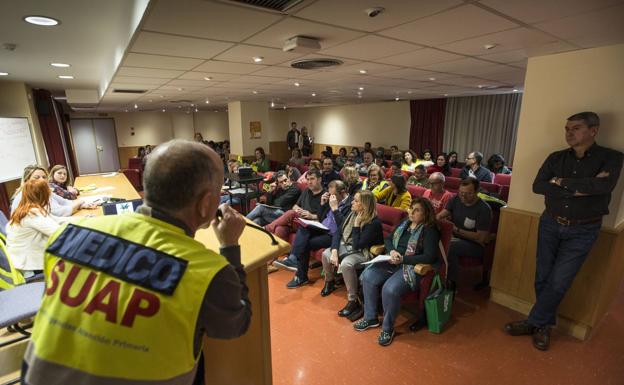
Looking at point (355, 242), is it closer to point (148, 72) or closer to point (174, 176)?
Answer: point (174, 176)

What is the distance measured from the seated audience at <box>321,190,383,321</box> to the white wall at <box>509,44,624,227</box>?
1283mm

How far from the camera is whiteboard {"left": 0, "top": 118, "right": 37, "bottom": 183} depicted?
4.47 m

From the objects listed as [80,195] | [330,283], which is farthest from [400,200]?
[80,195]

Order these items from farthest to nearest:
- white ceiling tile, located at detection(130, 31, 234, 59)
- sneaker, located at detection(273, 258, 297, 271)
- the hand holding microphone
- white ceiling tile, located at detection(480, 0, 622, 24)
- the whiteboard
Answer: the whiteboard
sneaker, located at detection(273, 258, 297, 271)
white ceiling tile, located at detection(130, 31, 234, 59)
white ceiling tile, located at detection(480, 0, 622, 24)
the hand holding microphone

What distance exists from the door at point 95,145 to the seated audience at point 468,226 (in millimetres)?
13286

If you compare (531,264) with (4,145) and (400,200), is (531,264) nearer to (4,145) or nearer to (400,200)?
(400,200)

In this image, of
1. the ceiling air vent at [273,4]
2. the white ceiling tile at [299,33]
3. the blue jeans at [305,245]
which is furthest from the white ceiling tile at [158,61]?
the blue jeans at [305,245]

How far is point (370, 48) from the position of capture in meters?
2.49

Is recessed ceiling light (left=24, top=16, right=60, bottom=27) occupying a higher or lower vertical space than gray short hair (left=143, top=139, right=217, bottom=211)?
higher

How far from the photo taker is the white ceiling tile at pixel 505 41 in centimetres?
204

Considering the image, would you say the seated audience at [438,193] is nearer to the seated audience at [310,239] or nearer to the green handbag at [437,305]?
A: the seated audience at [310,239]

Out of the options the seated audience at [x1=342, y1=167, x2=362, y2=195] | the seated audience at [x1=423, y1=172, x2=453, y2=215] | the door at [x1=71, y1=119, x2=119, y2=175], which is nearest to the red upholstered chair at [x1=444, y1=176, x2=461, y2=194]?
the seated audience at [x1=423, y1=172, x2=453, y2=215]

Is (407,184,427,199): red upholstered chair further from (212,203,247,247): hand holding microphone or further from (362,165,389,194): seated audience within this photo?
(212,203,247,247): hand holding microphone

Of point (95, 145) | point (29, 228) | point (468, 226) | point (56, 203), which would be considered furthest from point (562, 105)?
point (95, 145)
